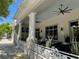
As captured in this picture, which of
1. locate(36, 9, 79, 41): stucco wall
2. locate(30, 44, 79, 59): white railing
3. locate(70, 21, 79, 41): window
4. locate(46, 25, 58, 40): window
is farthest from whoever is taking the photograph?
locate(46, 25, 58, 40): window

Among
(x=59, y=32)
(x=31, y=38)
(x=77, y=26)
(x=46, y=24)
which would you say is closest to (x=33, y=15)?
(x=31, y=38)

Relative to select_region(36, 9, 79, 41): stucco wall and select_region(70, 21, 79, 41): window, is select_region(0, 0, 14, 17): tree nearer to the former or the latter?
select_region(36, 9, 79, 41): stucco wall

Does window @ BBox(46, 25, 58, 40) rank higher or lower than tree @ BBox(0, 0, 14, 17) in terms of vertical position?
lower

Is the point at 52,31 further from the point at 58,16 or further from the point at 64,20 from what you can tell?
the point at 64,20

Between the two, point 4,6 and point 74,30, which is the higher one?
point 4,6

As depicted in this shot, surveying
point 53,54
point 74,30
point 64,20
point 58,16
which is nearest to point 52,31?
point 58,16

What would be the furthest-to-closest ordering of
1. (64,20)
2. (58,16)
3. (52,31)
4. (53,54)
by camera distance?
(52,31) < (58,16) < (64,20) < (53,54)

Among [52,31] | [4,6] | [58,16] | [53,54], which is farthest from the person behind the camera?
[52,31]

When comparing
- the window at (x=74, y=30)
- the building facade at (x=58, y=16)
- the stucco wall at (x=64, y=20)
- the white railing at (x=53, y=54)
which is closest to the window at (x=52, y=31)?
the building facade at (x=58, y=16)

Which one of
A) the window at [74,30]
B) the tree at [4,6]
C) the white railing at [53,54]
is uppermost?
the tree at [4,6]

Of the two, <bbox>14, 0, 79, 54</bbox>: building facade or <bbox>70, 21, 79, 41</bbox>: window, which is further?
<bbox>70, 21, 79, 41</bbox>: window

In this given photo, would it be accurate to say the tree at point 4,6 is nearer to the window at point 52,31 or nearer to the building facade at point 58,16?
the building facade at point 58,16

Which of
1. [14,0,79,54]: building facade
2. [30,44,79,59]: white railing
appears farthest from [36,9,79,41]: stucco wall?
[30,44,79,59]: white railing

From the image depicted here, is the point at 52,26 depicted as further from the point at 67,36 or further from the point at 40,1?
the point at 40,1
